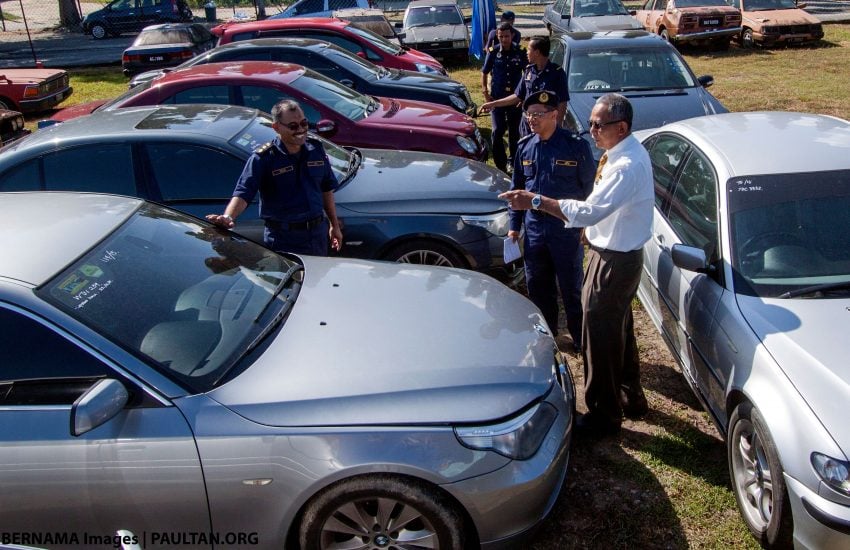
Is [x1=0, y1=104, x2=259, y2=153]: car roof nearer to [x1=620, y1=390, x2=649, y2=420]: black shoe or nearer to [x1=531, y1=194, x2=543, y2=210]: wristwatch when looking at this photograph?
[x1=531, y1=194, x2=543, y2=210]: wristwatch

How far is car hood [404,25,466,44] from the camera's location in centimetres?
1557

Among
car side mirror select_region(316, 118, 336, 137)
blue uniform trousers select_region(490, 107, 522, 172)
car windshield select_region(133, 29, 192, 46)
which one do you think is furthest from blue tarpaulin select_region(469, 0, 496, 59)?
car side mirror select_region(316, 118, 336, 137)

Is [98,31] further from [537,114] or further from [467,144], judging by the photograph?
[537,114]

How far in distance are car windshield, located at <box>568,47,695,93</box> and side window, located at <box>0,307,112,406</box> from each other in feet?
21.9

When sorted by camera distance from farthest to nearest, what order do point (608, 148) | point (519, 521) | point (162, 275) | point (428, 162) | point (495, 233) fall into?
1. point (428, 162)
2. point (495, 233)
3. point (608, 148)
4. point (162, 275)
5. point (519, 521)

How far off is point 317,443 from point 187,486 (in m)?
0.51

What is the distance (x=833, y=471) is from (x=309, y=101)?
18.4ft

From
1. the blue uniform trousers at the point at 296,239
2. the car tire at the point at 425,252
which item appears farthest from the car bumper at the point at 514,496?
the car tire at the point at 425,252

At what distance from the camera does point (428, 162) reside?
598 cm

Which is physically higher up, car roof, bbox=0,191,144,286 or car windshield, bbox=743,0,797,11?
car roof, bbox=0,191,144,286

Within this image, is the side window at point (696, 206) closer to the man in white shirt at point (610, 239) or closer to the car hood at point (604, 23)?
the man in white shirt at point (610, 239)

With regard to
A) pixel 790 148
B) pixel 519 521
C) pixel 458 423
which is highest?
pixel 790 148

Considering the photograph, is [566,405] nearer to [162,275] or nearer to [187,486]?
[187,486]

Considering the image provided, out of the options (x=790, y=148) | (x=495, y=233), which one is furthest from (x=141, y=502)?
(x=790, y=148)
